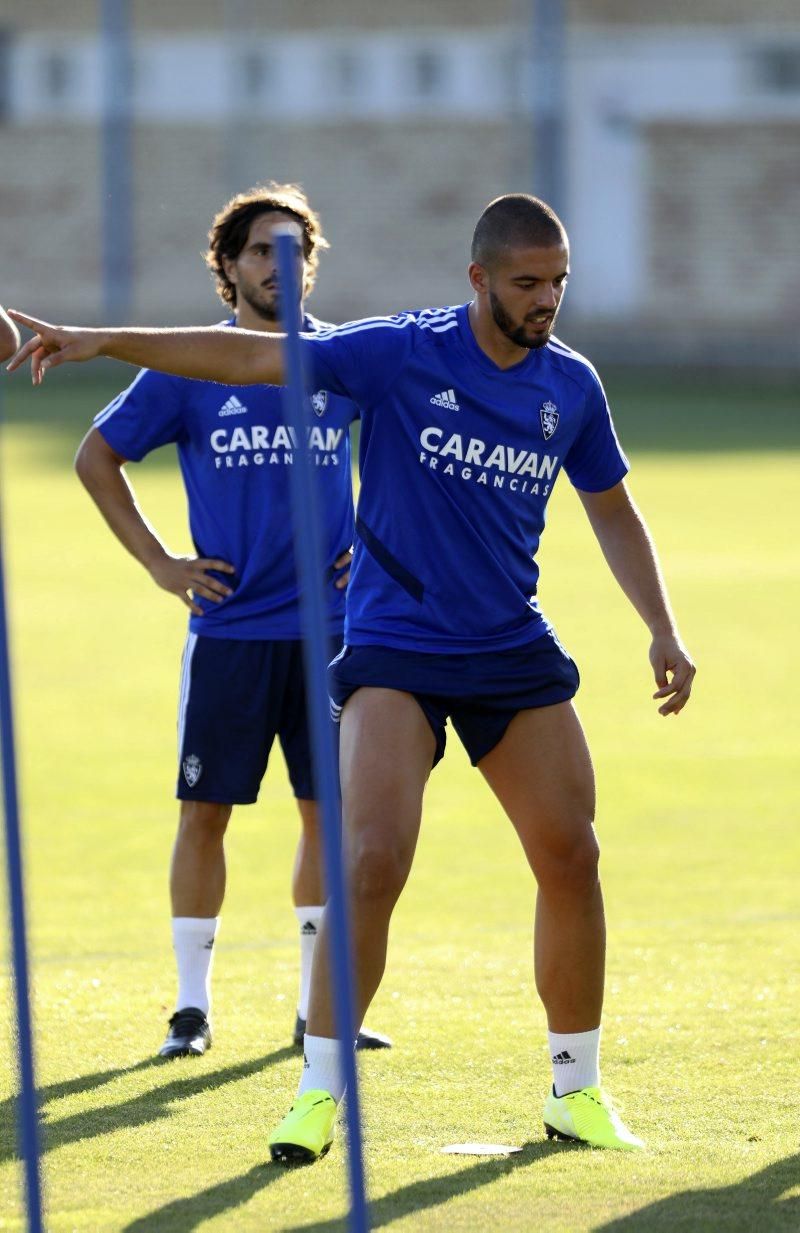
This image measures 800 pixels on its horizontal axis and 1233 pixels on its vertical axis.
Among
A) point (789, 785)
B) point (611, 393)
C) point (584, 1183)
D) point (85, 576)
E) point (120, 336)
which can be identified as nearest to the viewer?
point (120, 336)

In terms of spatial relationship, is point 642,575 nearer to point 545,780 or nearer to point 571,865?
point 545,780

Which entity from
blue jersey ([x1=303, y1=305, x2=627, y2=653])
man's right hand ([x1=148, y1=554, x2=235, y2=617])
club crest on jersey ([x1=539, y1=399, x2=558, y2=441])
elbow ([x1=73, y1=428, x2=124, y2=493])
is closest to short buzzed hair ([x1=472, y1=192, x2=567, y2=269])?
blue jersey ([x1=303, y1=305, x2=627, y2=653])

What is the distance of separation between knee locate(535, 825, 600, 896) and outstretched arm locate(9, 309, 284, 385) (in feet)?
3.91

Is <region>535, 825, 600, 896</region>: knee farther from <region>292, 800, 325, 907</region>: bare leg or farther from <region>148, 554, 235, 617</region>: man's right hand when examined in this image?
<region>148, 554, 235, 617</region>: man's right hand

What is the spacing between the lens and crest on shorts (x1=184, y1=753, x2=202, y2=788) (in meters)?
5.68

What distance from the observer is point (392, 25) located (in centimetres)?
3350

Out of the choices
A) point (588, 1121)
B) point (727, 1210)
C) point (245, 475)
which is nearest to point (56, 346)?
point (245, 475)

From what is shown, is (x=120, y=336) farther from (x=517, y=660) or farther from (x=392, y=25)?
(x=392, y=25)

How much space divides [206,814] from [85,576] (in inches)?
416

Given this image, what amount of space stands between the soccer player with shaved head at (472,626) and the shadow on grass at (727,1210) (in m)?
0.34

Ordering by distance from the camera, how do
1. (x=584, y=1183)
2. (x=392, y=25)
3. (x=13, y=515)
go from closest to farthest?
(x=584, y=1183), (x=13, y=515), (x=392, y=25)

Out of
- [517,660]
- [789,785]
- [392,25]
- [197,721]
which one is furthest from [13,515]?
[392,25]

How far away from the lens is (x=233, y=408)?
571 cm

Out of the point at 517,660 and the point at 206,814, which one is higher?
the point at 517,660
